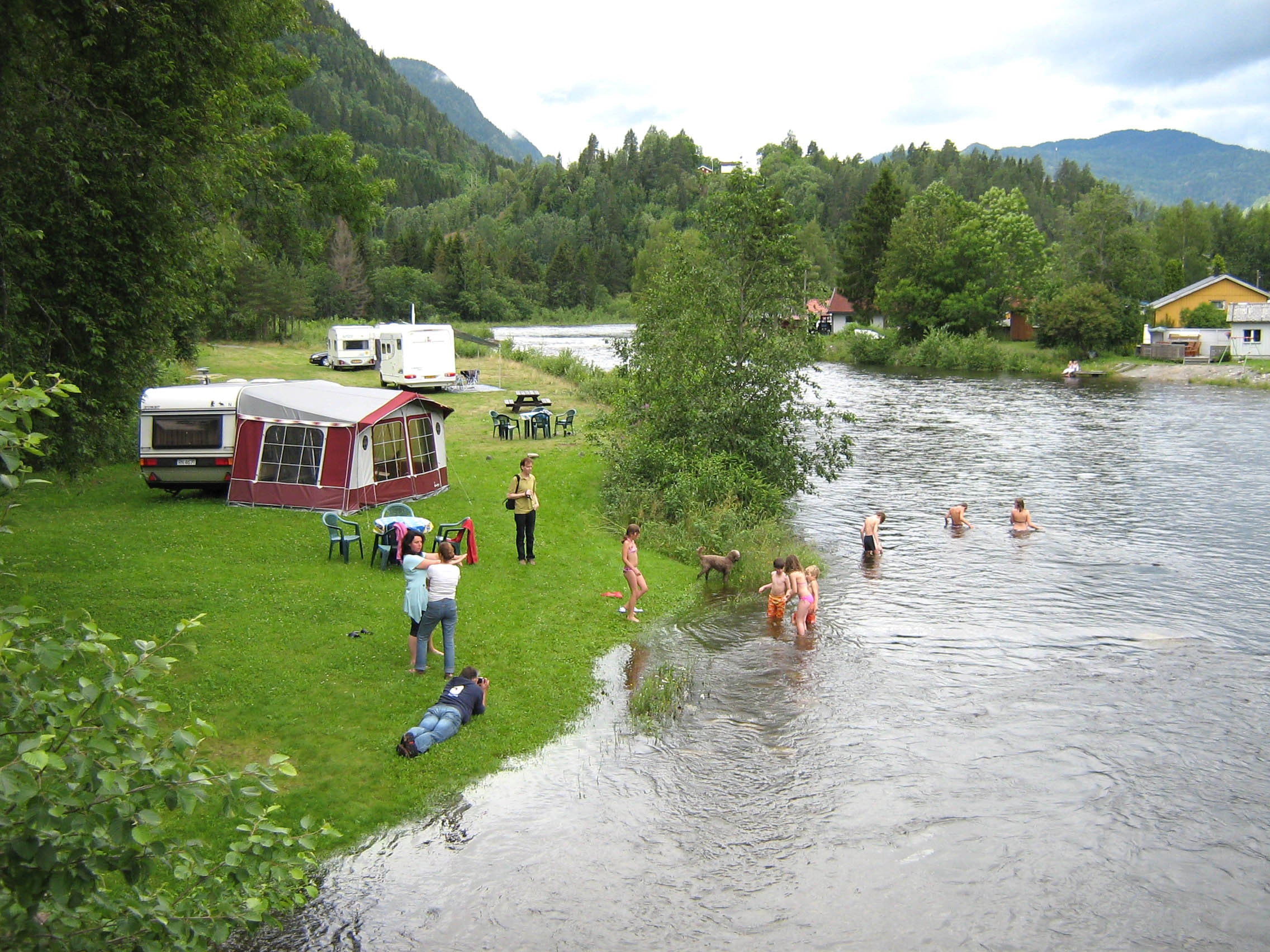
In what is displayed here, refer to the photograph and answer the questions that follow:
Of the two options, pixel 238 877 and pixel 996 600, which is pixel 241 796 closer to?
pixel 238 877

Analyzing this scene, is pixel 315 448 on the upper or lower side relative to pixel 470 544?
upper

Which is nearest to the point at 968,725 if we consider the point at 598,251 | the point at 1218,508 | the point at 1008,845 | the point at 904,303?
the point at 1008,845

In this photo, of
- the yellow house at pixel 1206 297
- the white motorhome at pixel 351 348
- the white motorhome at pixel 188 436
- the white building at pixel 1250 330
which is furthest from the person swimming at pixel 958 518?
the yellow house at pixel 1206 297

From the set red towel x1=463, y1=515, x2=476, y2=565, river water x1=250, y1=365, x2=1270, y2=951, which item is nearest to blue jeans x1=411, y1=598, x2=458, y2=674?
river water x1=250, y1=365, x2=1270, y2=951

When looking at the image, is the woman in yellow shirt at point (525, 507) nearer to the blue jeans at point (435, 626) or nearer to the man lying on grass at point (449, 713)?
the blue jeans at point (435, 626)

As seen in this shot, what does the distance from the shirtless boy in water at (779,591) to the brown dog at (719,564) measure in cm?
189

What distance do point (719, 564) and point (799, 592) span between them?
2503mm

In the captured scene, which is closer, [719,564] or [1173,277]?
[719,564]

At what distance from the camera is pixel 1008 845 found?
32.9 feet

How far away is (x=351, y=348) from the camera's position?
4809 centimetres

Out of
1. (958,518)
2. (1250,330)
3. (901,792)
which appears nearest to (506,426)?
(958,518)

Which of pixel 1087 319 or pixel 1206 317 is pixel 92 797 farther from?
pixel 1206 317

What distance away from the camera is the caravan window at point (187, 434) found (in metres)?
20.0

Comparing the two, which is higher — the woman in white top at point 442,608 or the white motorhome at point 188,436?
the white motorhome at point 188,436
